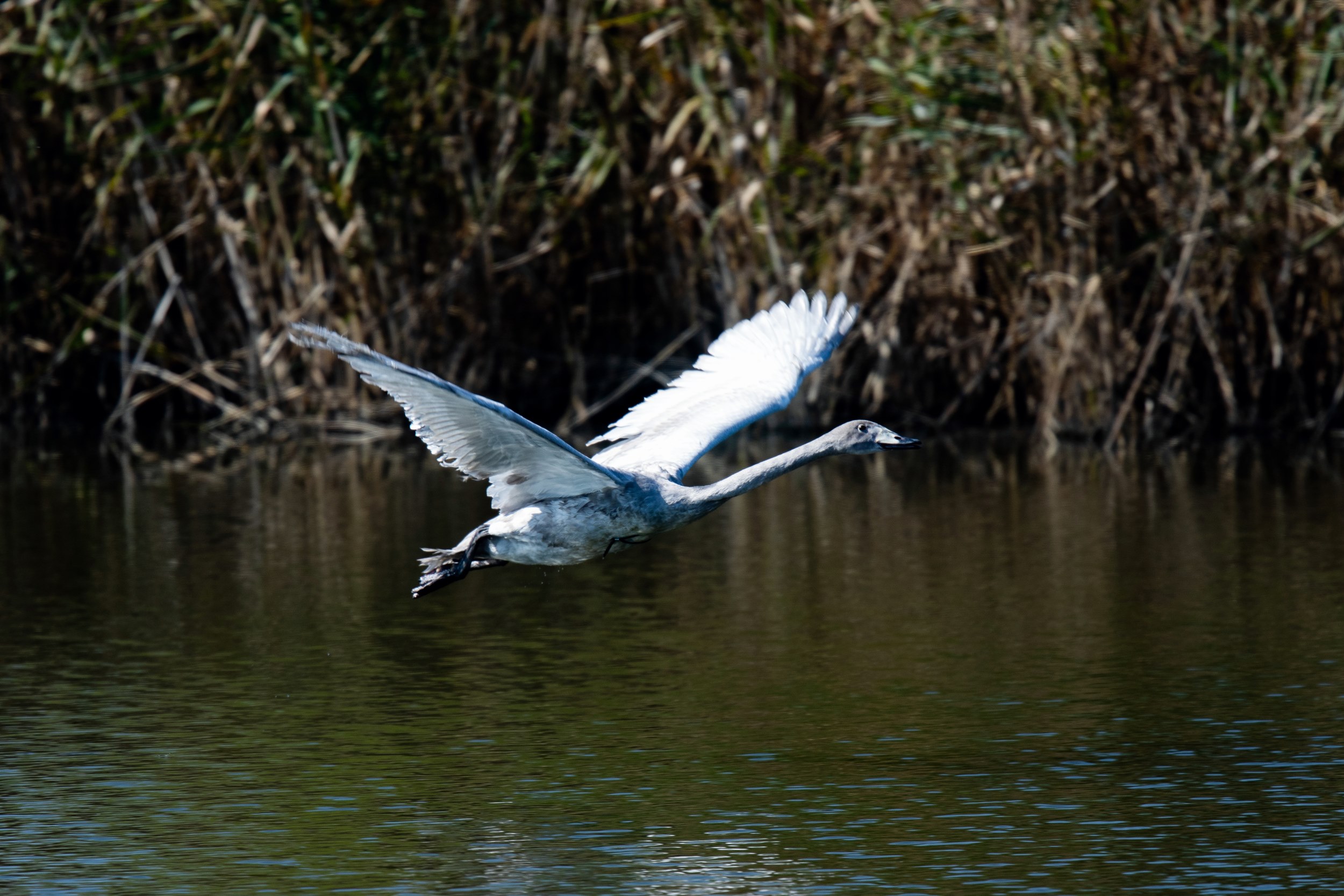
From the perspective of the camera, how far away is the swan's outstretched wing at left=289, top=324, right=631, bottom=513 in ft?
20.5

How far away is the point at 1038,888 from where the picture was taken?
18.3 ft

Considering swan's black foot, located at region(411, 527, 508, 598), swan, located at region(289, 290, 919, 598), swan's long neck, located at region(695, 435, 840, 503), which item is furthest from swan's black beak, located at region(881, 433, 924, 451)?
swan's black foot, located at region(411, 527, 508, 598)

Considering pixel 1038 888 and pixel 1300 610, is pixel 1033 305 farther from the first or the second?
pixel 1038 888

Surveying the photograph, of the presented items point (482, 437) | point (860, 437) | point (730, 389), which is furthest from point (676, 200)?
Answer: point (482, 437)

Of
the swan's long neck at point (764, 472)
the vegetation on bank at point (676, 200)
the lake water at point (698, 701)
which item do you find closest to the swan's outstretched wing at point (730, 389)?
the swan's long neck at point (764, 472)

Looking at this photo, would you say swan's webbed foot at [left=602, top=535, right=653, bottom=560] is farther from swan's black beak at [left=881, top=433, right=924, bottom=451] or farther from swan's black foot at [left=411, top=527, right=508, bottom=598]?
swan's black beak at [left=881, top=433, right=924, bottom=451]

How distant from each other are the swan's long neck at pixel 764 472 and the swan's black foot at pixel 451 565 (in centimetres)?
80

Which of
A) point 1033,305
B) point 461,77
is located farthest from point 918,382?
point 461,77

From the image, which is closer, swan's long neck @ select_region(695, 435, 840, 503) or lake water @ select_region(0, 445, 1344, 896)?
lake water @ select_region(0, 445, 1344, 896)

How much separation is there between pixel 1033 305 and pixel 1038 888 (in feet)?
33.1

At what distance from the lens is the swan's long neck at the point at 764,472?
754cm

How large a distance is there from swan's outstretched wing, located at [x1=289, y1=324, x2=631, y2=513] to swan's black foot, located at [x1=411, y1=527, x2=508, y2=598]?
19 cm

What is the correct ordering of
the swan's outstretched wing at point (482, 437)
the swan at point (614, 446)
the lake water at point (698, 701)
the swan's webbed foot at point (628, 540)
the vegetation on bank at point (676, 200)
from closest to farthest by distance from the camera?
1. the lake water at point (698, 701)
2. the swan's outstretched wing at point (482, 437)
3. the swan at point (614, 446)
4. the swan's webbed foot at point (628, 540)
5. the vegetation on bank at point (676, 200)

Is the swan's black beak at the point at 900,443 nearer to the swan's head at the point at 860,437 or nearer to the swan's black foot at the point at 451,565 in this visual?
the swan's head at the point at 860,437
